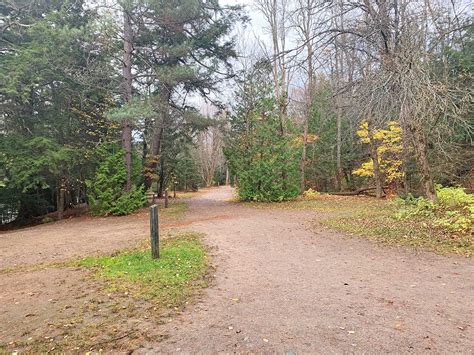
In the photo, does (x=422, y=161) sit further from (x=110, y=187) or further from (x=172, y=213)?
(x=110, y=187)

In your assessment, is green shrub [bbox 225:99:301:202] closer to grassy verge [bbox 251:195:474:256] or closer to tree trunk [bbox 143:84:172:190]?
tree trunk [bbox 143:84:172:190]

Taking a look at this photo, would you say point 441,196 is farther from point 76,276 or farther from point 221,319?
point 76,276

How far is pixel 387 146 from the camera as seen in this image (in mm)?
15555

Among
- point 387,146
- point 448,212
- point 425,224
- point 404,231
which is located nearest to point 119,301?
point 404,231

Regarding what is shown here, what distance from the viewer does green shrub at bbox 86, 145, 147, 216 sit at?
1382cm

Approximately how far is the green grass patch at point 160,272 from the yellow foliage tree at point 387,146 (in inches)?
445

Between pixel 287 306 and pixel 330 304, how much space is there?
52 centimetres

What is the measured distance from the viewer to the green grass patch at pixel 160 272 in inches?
165

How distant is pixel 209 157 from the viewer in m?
45.3

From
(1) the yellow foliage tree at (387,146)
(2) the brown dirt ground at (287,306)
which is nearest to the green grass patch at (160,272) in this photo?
(2) the brown dirt ground at (287,306)

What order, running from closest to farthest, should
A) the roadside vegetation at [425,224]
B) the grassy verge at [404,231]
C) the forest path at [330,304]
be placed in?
the forest path at [330,304]
the grassy verge at [404,231]
the roadside vegetation at [425,224]

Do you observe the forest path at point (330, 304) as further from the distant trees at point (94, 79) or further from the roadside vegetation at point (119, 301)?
the distant trees at point (94, 79)

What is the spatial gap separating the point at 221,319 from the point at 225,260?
8.17 ft

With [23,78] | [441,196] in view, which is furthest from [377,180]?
[23,78]
